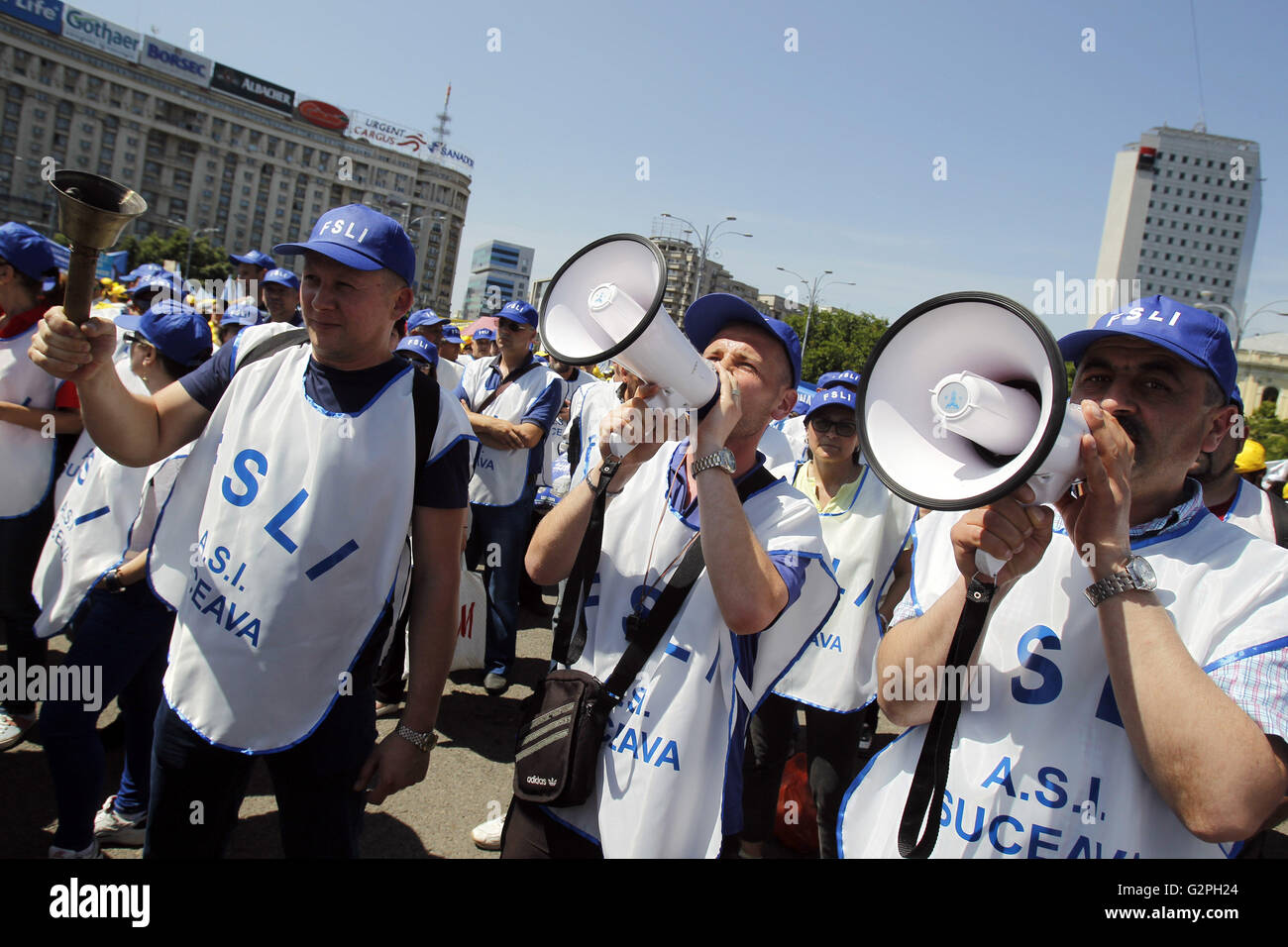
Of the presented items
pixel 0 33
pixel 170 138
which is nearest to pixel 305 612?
pixel 0 33

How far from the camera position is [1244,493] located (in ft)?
11.9

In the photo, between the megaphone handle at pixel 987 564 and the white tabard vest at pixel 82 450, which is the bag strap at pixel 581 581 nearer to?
the megaphone handle at pixel 987 564

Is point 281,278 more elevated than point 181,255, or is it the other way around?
point 181,255

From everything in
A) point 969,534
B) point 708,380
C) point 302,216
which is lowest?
point 969,534

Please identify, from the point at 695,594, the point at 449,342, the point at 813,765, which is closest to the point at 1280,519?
the point at 813,765

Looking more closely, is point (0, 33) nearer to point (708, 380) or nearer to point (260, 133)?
point (260, 133)

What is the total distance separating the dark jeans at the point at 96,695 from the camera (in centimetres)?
271

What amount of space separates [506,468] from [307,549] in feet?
10.6

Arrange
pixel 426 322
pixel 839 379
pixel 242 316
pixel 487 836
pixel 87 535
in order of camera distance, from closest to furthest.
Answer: pixel 87 535 → pixel 487 836 → pixel 839 379 → pixel 242 316 → pixel 426 322

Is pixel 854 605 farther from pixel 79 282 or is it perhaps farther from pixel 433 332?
pixel 433 332

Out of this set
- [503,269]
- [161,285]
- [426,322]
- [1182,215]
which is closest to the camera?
[161,285]

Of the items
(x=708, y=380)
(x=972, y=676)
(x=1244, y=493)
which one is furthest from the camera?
(x=1244, y=493)

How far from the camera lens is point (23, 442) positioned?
3482 mm

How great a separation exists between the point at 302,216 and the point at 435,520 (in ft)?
394
